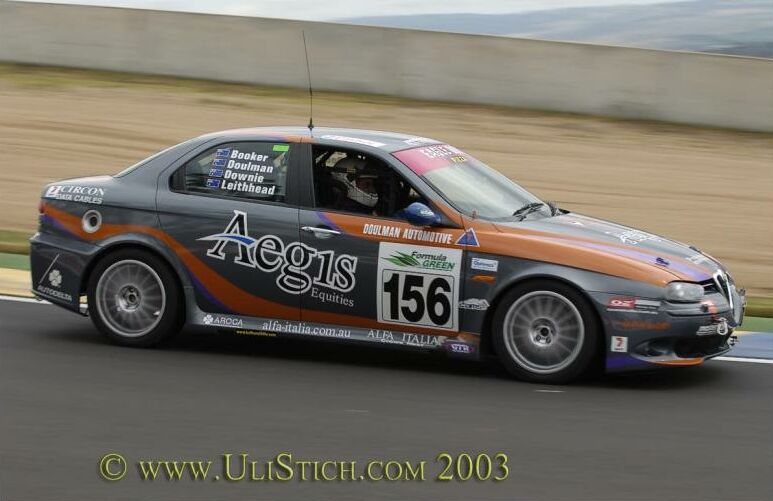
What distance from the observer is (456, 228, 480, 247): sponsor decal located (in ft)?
25.9

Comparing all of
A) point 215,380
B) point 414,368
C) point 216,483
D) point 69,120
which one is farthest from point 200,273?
point 69,120

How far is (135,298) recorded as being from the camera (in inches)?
343

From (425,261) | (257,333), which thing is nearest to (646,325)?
(425,261)

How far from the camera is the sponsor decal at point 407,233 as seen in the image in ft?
26.1

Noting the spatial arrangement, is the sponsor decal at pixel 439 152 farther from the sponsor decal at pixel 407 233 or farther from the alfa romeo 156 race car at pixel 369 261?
the sponsor decal at pixel 407 233

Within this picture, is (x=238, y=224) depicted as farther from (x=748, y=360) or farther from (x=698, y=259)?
(x=748, y=360)

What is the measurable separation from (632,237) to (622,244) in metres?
0.32

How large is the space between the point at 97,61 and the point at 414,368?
16.3 meters

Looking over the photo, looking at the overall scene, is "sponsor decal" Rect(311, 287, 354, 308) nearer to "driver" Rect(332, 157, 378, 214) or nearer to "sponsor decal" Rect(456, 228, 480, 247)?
"driver" Rect(332, 157, 378, 214)

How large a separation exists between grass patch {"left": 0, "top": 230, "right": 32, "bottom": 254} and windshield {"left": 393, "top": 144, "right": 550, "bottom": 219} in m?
5.41

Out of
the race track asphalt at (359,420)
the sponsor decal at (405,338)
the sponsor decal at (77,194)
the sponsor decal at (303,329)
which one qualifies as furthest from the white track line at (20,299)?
the sponsor decal at (405,338)

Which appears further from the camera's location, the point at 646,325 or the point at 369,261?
the point at 369,261

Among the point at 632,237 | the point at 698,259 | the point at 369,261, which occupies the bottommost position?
the point at 369,261

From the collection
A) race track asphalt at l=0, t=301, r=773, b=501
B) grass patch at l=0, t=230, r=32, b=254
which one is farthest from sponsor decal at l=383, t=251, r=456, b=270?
grass patch at l=0, t=230, r=32, b=254
